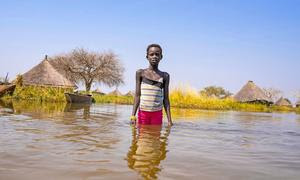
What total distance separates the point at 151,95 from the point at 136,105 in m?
0.36

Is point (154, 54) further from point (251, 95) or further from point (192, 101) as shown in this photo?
point (251, 95)

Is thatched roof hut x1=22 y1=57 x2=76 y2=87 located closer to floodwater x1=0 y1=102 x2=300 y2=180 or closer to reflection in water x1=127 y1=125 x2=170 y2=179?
floodwater x1=0 y1=102 x2=300 y2=180

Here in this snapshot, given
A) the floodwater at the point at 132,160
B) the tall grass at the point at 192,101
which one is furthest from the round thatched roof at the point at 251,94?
the floodwater at the point at 132,160

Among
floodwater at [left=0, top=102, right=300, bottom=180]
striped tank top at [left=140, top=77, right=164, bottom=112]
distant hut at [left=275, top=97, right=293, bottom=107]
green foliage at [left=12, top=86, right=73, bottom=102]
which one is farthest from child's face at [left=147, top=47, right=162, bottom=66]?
distant hut at [left=275, top=97, right=293, bottom=107]

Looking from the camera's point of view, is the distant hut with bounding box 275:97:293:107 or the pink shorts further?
the distant hut with bounding box 275:97:293:107

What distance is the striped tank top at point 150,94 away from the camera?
5477mm

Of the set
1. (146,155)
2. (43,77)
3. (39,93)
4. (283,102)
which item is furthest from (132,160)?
(283,102)

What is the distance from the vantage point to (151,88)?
5.49 meters

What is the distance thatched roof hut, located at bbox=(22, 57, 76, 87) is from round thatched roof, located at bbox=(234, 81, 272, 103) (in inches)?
Result: 770

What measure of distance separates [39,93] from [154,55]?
2009 cm

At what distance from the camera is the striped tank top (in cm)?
548

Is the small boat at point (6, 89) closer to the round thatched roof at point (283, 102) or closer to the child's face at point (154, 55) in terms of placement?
the child's face at point (154, 55)

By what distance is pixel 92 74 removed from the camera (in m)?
46.3

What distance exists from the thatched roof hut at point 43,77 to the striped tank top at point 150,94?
22352 mm
